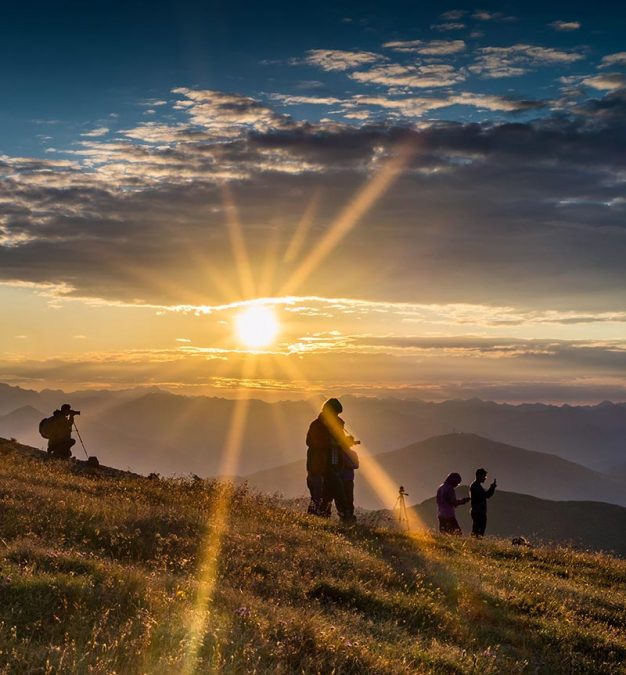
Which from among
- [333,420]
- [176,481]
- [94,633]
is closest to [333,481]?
[333,420]

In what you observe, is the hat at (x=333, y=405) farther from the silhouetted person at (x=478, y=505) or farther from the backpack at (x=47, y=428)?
the backpack at (x=47, y=428)

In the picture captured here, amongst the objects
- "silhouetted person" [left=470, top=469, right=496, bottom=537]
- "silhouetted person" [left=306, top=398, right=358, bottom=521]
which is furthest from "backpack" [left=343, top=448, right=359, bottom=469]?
"silhouetted person" [left=470, top=469, right=496, bottom=537]

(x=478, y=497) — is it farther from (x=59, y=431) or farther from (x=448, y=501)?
(x=59, y=431)

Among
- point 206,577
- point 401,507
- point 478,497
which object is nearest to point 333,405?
point 478,497

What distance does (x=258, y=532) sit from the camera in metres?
14.9

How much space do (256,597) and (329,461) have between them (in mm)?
12406

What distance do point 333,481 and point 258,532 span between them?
7.21 metres

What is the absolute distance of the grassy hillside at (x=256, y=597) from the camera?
275 inches

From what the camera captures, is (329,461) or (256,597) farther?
(329,461)

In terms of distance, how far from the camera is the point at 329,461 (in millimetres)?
21875

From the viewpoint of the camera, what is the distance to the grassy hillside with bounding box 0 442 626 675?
6973mm

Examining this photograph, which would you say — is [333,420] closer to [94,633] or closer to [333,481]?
[333,481]

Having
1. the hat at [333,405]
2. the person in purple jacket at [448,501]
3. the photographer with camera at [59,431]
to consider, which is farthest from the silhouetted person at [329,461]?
the photographer with camera at [59,431]

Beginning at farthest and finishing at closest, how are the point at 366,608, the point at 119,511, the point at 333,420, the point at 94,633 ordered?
the point at 333,420
the point at 119,511
the point at 366,608
the point at 94,633
